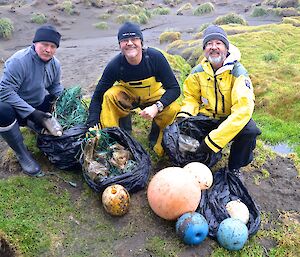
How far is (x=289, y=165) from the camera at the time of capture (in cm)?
543

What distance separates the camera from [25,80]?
4336 mm

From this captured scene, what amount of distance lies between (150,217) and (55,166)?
1.46m

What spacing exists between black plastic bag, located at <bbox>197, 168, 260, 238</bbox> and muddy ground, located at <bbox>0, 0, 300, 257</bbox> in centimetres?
26

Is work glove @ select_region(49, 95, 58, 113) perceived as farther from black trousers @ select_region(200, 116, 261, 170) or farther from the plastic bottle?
black trousers @ select_region(200, 116, 261, 170)

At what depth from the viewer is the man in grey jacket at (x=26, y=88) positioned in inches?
163

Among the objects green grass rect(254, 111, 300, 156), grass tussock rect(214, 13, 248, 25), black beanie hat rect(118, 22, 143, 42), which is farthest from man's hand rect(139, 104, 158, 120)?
grass tussock rect(214, 13, 248, 25)

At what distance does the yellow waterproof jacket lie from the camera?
4117mm

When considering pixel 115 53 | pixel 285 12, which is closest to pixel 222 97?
pixel 115 53

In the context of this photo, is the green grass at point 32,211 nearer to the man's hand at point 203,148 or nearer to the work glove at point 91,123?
the work glove at point 91,123

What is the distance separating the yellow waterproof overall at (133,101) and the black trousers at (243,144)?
668 millimetres

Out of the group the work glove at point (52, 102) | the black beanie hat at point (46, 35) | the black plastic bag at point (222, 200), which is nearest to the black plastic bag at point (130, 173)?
the black plastic bag at point (222, 200)

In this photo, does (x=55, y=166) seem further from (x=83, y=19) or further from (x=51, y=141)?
(x=83, y=19)

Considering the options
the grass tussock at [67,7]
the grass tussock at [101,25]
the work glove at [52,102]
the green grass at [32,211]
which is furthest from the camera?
the grass tussock at [67,7]

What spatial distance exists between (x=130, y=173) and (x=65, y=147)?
893mm
